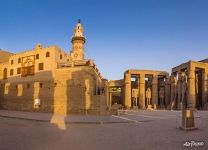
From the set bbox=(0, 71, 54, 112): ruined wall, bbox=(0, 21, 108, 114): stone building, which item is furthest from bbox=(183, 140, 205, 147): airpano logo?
bbox=(0, 71, 54, 112): ruined wall

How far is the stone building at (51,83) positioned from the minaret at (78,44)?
186mm

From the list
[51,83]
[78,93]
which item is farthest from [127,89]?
[78,93]

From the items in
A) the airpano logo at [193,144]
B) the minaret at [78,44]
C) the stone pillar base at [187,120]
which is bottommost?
the airpano logo at [193,144]

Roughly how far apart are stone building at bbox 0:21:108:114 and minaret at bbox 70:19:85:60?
186mm

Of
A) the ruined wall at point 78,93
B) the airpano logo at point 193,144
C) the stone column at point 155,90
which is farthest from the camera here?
the stone column at point 155,90

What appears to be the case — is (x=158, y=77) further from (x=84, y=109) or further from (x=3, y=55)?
(x=3, y=55)

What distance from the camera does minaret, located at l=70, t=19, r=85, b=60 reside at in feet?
128

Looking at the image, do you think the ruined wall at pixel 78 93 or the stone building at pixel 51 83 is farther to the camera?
the stone building at pixel 51 83

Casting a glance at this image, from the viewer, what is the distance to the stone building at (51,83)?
1067 inches

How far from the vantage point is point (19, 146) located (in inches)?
326

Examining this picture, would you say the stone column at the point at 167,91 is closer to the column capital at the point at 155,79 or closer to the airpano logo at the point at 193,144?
the column capital at the point at 155,79

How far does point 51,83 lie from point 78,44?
12190 millimetres

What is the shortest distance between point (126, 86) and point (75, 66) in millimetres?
22854

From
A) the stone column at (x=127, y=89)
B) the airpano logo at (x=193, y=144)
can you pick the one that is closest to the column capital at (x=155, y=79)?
the stone column at (x=127, y=89)
